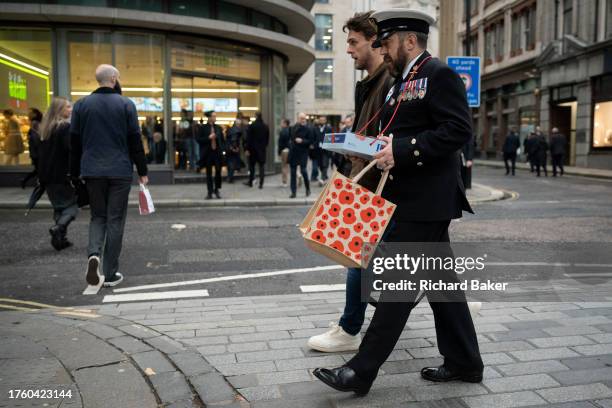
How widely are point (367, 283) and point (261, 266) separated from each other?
335 cm

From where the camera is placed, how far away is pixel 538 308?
4457mm

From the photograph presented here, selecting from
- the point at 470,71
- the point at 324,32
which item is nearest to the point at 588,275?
the point at 470,71

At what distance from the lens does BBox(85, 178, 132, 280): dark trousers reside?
574 centimetres

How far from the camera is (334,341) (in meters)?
3.61

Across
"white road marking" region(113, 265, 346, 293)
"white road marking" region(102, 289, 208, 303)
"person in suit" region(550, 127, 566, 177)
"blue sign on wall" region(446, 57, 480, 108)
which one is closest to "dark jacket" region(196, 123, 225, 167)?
"blue sign on wall" region(446, 57, 480, 108)

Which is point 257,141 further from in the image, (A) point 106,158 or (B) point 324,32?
(B) point 324,32

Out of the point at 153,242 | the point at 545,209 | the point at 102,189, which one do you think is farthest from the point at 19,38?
the point at 545,209

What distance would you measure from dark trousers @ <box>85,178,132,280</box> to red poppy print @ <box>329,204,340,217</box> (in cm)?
349

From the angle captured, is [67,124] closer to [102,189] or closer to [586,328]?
[102,189]

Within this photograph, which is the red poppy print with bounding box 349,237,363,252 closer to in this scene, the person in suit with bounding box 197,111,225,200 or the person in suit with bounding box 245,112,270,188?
the person in suit with bounding box 197,111,225,200

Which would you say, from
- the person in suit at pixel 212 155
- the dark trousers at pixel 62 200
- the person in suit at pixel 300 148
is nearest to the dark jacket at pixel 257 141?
the person in suit at pixel 300 148

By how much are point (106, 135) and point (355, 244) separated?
12.1 feet

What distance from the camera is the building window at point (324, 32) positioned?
4919cm

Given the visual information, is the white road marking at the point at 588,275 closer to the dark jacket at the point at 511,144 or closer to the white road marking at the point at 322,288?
the white road marking at the point at 322,288
